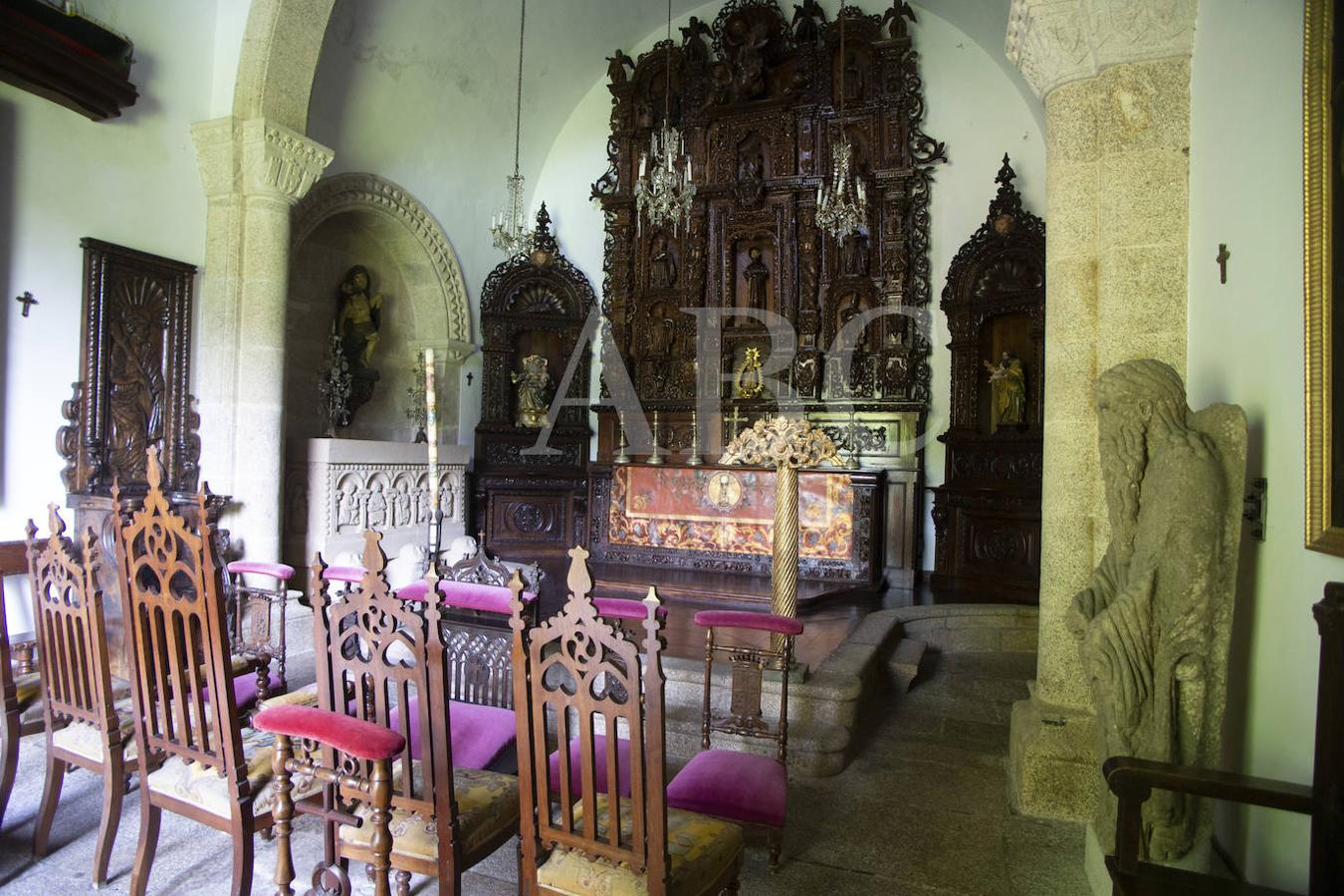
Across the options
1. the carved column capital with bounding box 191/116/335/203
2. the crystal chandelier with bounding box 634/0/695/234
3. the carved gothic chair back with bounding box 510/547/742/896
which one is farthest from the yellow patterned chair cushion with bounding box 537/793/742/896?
Result: the carved column capital with bounding box 191/116/335/203

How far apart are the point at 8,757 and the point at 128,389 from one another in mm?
3042

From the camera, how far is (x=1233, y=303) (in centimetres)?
267

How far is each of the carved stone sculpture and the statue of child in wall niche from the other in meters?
7.17

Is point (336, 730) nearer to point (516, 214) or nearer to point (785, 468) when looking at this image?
point (785, 468)

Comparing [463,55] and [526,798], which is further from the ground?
[463,55]

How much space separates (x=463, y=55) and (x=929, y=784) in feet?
25.5

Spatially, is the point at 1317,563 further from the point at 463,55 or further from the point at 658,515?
the point at 463,55

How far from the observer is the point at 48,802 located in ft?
9.16

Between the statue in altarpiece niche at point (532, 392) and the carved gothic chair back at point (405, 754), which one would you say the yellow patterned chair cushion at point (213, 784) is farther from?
the statue in altarpiece niche at point (532, 392)

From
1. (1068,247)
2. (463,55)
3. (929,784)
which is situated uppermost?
(463,55)

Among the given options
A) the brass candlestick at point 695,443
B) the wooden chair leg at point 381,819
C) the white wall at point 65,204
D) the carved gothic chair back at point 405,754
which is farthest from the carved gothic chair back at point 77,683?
the brass candlestick at point 695,443

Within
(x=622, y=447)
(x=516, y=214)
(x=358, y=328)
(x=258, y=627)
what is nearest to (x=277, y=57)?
(x=516, y=214)

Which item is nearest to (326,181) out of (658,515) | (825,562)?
(658,515)

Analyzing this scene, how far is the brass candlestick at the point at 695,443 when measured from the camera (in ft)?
25.2
